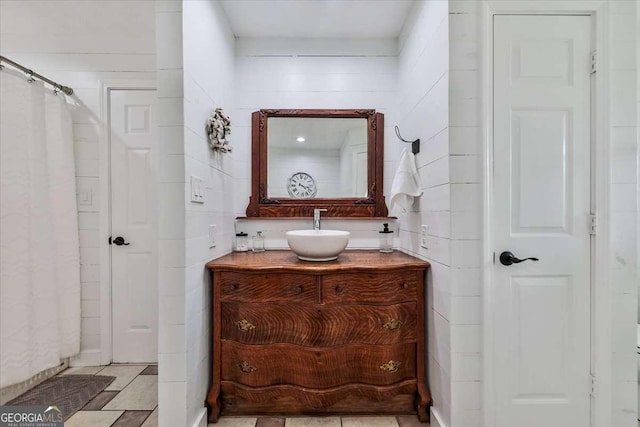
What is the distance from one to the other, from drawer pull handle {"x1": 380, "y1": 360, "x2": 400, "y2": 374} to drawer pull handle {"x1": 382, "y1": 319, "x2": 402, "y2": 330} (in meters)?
0.19

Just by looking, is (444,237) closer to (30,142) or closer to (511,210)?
(511,210)

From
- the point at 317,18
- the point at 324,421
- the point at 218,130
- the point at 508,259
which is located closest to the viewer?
the point at 508,259

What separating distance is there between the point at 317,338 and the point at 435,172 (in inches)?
43.3

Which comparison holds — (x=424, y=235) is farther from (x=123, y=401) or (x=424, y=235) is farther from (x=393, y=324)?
(x=123, y=401)

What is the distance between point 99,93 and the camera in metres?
2.21

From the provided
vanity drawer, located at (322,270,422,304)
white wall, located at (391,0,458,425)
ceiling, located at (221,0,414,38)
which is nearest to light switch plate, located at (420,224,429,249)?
white wall, located at (391,0,458,425)

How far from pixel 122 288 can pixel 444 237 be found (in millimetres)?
2267

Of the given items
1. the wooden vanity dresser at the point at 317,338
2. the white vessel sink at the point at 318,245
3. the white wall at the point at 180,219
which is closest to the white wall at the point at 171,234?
the white wall at the point at 180,219

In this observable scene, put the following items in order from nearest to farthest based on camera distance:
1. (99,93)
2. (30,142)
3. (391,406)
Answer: (391,406)
(30,142)
(99,93)

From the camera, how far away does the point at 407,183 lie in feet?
6.00

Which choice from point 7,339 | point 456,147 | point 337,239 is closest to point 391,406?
point 337,239

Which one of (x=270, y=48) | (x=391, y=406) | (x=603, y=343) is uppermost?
(x=270, y=48)

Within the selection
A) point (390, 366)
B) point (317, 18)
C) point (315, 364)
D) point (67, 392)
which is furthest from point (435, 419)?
point (317, 18)

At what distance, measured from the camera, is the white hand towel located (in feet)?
5.97
